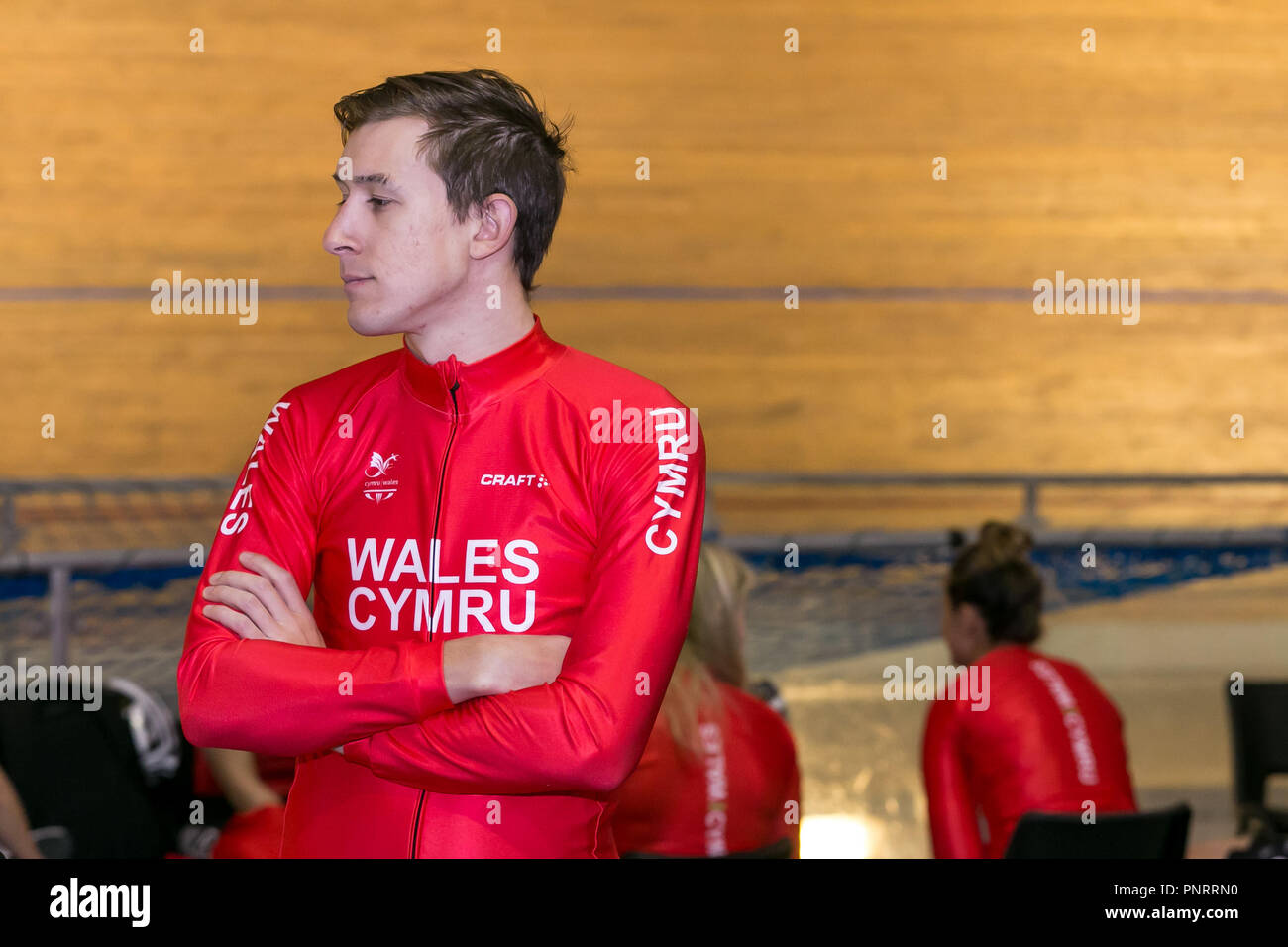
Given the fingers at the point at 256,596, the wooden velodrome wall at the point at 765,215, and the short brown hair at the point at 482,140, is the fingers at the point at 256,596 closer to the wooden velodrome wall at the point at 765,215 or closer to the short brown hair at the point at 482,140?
the short brown hair at the point at 482,140

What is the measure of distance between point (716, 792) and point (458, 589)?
124cm

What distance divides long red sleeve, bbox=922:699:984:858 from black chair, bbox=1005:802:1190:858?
230 millimetres

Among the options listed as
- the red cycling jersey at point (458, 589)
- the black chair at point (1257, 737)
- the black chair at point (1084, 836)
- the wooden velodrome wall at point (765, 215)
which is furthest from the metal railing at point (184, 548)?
the red cycling jersey at point (458, 589)

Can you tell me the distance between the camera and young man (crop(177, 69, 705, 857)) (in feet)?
3.44

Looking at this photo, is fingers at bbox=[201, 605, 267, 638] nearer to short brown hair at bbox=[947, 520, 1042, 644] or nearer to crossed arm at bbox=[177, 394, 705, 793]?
crossed arm at bbox=[177, 394, 705, 793]

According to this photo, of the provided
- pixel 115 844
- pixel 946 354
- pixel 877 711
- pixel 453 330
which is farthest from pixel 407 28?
pixel 453 330

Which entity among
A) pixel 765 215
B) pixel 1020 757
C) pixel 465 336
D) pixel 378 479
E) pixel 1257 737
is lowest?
pixel 1257 737

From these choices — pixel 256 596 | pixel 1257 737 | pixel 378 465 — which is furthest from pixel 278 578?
pixel 1257 737

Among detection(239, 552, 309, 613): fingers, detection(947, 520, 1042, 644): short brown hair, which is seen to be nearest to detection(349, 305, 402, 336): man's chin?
detection(239, 552, 309, 613): fingers

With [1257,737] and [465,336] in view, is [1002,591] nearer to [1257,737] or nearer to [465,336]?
[1257,737]

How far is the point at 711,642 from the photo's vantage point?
2338 mm

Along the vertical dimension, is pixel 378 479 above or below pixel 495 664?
above

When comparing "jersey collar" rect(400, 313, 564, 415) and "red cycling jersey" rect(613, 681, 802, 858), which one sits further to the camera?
"red cycling jersey" rect(613, 681, 802, 858)

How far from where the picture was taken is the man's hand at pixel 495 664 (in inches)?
41.1
